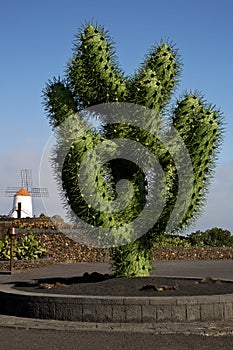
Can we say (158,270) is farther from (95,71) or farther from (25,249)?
(95,71)

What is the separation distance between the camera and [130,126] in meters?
10.9

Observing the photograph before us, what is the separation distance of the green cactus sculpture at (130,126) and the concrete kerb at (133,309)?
168cm

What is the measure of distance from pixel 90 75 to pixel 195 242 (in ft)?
54.8

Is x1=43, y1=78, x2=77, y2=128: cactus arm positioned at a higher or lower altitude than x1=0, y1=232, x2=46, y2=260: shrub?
higher

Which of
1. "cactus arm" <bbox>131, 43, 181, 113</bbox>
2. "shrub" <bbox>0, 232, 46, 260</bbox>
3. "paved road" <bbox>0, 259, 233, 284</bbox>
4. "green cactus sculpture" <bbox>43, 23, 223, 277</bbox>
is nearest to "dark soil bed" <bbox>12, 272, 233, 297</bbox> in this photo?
"green cactus sculpture" <bbox>43, 23, 223, 277</bbox>

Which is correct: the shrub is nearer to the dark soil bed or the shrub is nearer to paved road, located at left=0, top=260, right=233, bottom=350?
the dark soil bed

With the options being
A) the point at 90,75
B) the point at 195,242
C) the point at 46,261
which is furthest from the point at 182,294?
the point at 195,242

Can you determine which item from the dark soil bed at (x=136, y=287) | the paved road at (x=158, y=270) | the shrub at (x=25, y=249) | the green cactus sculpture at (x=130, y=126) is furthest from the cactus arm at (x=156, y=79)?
the shrub at (x=25, y=249)

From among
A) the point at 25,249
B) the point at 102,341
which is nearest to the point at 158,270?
the point at 25,249

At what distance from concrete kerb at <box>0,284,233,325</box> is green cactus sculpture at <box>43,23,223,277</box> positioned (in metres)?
1.68

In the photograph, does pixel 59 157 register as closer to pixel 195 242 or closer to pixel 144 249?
pixel 144 249

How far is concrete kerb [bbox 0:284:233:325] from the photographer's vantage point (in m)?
8.82

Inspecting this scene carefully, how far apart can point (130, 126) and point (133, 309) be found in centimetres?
346

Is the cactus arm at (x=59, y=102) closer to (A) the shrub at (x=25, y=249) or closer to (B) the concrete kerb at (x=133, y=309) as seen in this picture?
(B) the concrete kerb at (x=133, y=309)
